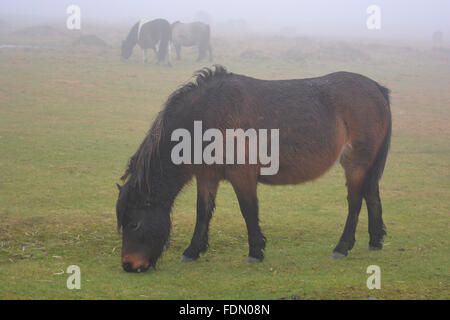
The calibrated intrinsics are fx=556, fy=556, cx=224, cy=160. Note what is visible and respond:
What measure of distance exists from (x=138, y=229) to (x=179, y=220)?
2453 millimetres

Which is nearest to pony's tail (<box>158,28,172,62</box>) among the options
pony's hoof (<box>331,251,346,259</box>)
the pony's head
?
pony's hoof (<box>331,251,346,259</box>)

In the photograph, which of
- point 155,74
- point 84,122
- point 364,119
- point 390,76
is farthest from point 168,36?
point 364,119

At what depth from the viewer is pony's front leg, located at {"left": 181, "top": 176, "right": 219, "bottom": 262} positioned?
20.9ft

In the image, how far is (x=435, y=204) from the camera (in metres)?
9.41

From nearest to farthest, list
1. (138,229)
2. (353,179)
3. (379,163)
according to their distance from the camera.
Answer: (138,229), (353,179), (379,163)

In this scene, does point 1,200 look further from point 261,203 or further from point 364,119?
point 364,119

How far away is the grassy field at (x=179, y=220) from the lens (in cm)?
546

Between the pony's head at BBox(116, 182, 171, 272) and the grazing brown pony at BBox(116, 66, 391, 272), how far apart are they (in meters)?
0.01

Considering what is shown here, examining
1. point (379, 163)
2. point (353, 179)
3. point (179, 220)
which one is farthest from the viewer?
point (179, 220)

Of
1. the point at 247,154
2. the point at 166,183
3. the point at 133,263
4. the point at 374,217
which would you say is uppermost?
the point at 247,154

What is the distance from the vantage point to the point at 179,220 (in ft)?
26.5

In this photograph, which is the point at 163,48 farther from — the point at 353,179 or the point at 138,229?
the point at 138,229

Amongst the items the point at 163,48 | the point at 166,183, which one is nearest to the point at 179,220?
the point at 166,183

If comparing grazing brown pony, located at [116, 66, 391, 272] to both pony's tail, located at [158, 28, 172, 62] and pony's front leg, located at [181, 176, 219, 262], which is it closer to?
pony's front leg, located at [181, 176, 219, 262]
